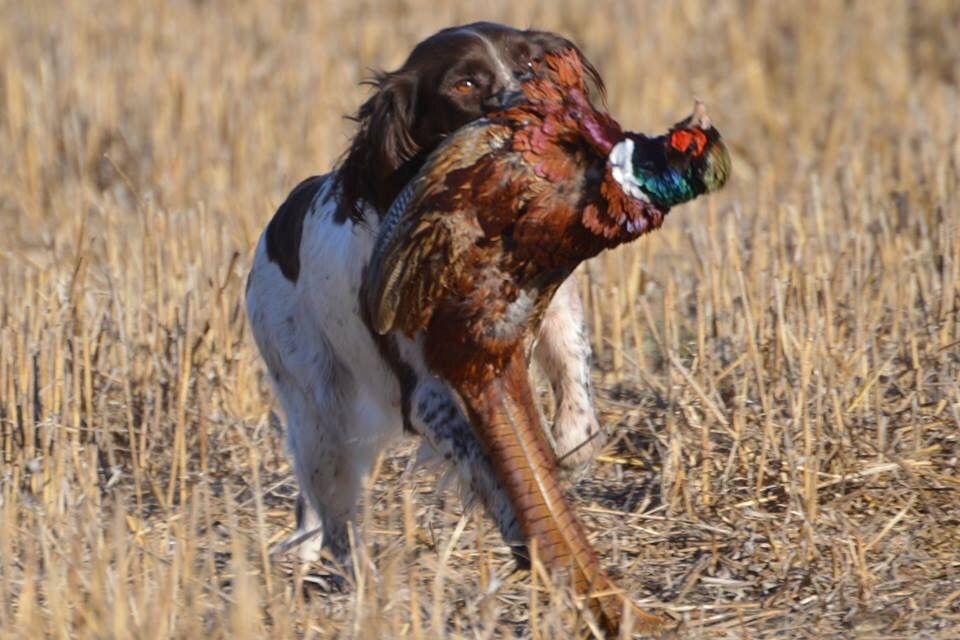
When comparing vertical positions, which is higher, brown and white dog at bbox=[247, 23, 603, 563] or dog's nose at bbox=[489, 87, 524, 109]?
dog's nose at bbox=[489, 87, 524, 109]

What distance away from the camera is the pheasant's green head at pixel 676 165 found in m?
3.03

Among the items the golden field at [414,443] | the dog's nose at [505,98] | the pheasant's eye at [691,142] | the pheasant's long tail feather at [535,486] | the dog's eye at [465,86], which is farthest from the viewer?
the dog's eye at [465,86]

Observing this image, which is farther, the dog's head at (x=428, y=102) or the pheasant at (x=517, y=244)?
the dog's head at (x=428, y=102)

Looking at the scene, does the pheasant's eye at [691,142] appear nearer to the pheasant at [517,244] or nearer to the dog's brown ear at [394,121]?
the pheasant at [517,244]

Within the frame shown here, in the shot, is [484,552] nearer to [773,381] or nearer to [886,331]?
[773,381]

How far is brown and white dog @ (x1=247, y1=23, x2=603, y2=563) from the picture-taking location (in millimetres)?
3732

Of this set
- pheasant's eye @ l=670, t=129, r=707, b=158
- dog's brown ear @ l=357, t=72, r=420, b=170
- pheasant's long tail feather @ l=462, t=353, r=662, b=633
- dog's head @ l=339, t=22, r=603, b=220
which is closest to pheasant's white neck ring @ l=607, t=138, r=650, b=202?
pheasant's eye @ l=670, t=129, r=707, b=158

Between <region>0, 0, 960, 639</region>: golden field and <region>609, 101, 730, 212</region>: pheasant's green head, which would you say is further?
<region>0, 0, 960, 639</region>: golden field

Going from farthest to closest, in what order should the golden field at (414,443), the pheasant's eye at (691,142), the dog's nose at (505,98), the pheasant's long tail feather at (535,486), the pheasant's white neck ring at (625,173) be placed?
the dog's nose at (505,98) → the golden field at (414,443) → the pheasant's long tail feather at (535,486) → the pheasant's white neck ring at (625,173) → the pheasant's eye at (691,142)

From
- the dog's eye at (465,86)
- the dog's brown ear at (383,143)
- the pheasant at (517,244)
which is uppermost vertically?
the dog's eye at (465,86)

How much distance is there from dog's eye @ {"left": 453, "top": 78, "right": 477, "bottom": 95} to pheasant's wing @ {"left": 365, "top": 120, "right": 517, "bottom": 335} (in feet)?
1.47

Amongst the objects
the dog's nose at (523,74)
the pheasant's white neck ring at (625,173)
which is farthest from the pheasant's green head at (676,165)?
the dog's nose at (523,74)

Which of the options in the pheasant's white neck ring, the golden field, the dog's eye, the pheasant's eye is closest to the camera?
the pheasant's eye

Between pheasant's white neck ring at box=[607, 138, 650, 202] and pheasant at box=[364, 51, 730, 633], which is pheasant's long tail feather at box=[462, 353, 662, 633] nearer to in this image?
pheasant at box=[364, 51, 730, 633]
